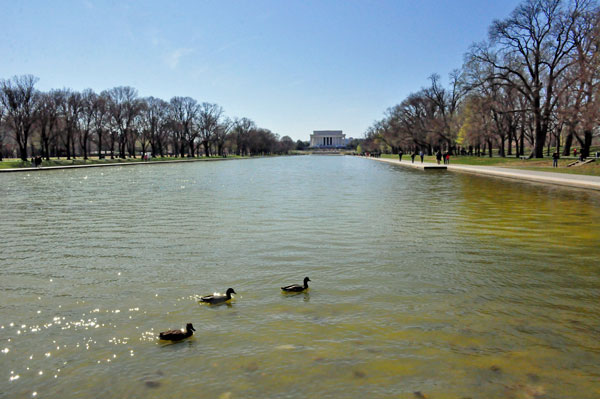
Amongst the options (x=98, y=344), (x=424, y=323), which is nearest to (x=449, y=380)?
(x=424, y=323)

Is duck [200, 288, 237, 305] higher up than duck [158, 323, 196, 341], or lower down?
higher up

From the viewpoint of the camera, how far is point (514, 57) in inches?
1791

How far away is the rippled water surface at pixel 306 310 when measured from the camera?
14.2 ft

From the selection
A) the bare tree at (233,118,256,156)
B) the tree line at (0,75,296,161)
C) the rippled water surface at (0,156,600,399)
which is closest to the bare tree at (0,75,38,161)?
the tree line at (0,75,296,161)

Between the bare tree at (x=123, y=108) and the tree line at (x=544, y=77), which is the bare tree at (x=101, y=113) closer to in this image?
the bare tree at (x=123, y=108)

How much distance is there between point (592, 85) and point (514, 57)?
1330 cm

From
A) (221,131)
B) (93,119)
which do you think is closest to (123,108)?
(93,119)

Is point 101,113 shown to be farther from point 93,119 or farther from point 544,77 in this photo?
point 544,77

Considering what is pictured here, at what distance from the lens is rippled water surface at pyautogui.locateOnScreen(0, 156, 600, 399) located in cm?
434

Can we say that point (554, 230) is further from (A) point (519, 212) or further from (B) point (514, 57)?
(B) point (514, 57)

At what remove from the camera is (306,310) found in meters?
6.09

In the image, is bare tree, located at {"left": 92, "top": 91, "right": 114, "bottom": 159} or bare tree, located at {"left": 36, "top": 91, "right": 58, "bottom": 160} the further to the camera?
bare tree, located at {"left": 92, "top": 91, "right": 114, "bottom": 159}

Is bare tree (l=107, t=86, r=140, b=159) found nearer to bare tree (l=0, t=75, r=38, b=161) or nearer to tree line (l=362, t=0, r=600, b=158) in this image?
bare tree (l=0, t=75, r=38, b=161)

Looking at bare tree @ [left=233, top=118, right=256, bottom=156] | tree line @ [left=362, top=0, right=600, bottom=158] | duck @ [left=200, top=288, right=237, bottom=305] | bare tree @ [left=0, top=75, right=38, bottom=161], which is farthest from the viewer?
bare tree @ [left=233, top=118, right=256, bottom=156]
